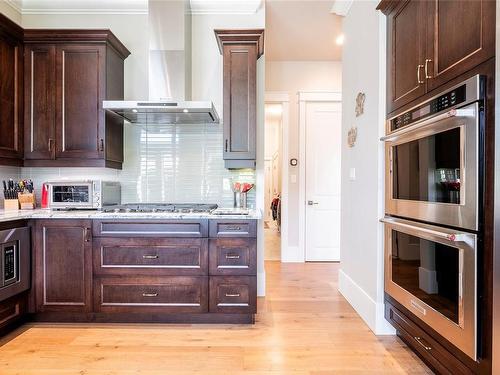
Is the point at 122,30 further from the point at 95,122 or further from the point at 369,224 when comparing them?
the point at 369,224

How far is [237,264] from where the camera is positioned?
2.46 m

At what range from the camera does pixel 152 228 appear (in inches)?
96.4

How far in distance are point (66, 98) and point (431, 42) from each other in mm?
2859

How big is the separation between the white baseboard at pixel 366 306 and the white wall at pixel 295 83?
1424 mm

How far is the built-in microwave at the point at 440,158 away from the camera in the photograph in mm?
1381

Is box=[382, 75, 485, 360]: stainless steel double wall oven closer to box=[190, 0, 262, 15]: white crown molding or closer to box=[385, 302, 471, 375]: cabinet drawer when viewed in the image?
box=[385, 302, 471, 375]: cabinet drawer

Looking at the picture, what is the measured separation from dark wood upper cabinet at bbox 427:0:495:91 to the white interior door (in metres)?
2.81

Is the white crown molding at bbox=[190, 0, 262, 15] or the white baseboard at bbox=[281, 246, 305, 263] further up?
the white crown molding at bbox=[190, 0, 262, 15]

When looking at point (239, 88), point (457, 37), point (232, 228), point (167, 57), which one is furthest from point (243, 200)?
point (457, 37)

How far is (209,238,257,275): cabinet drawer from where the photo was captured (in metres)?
2.45

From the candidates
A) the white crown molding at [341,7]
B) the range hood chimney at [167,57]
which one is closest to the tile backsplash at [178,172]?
the range hood chimney at [167,57]

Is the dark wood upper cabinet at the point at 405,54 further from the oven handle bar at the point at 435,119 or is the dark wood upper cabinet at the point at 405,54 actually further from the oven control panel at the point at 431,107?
the oven handle bar at the point at 435,119

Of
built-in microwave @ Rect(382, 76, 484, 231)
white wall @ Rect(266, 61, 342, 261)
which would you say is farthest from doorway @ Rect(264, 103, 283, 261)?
built-in microwave @ Rect(382, 76, 484, 231)

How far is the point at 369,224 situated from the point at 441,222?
0.90m
